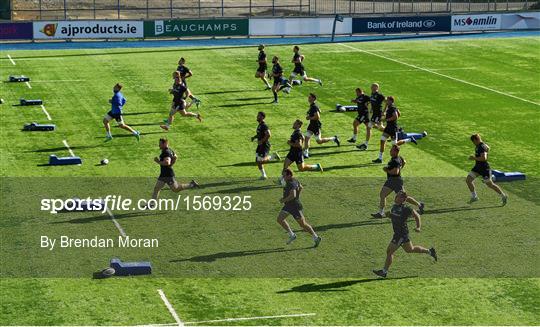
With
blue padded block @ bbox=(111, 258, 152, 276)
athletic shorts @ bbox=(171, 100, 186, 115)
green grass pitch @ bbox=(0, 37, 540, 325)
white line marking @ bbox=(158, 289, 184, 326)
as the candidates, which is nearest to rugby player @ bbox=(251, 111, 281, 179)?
green grass pitch @ bbox=(0, 37, 540, 325)

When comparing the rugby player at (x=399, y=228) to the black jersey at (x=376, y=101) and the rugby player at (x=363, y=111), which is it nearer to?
the black jersey at (x=376, y=101)

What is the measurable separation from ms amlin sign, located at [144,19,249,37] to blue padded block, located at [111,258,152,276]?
40931 millimetres

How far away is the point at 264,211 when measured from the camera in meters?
27.5

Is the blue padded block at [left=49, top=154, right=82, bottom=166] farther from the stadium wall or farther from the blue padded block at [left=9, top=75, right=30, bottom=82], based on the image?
the stadium wall

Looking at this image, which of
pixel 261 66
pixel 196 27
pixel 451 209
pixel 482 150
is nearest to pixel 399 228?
pixel 451 209

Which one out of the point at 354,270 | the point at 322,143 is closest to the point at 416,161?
the point at 322,143

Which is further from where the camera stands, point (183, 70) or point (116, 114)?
point (183, 70)

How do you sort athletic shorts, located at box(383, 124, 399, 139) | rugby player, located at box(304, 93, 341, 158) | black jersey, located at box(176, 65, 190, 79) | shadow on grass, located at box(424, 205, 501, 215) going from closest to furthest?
shadow on grass, located at box(424, 205, 501, 215)
athletic shorts, located at box(383, 124, 399, 139)
rugby player, located at box(304, 93, 341, 158)
black jersey, located at box(176, 65, 190, 79)

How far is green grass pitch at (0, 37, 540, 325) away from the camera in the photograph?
20750mm

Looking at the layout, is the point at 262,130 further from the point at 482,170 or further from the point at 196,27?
the point at 196,27

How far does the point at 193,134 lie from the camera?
37.1 metres

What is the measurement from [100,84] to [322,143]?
1587 cm

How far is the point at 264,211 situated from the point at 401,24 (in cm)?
4045

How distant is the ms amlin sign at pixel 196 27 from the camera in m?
62.1
